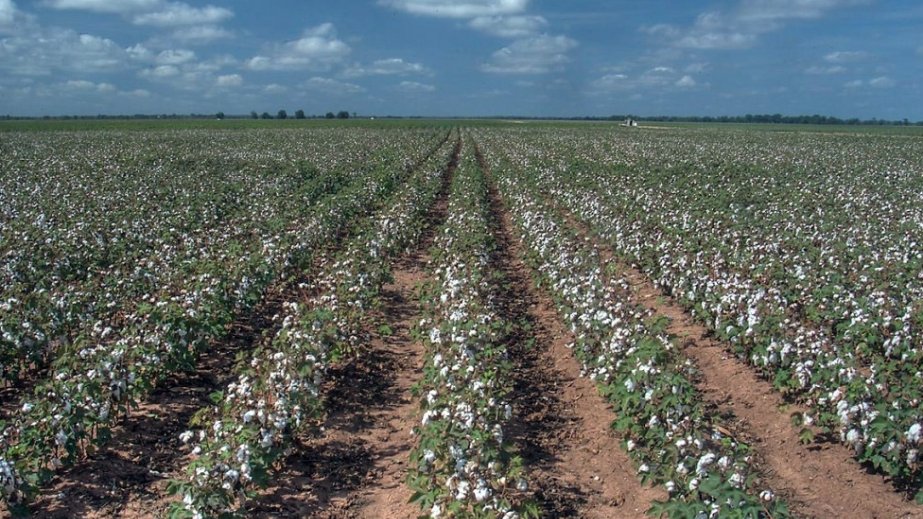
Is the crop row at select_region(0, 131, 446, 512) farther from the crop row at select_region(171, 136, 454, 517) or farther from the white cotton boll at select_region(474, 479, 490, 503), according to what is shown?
the white cotton boll at select_region(474, 479, 490, 503)

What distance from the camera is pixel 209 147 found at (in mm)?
39406

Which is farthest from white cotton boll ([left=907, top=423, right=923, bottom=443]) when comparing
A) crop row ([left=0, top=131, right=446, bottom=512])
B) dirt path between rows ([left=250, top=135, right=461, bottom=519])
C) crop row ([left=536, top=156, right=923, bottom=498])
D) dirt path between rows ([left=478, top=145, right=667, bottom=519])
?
crop row ([left=0, top=131, right=446, bottom=512])

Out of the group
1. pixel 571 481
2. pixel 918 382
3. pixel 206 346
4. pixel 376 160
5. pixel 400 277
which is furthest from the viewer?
pixel 376 160

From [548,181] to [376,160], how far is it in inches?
397

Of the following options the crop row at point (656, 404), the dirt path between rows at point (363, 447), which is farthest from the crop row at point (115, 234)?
the crop row at point (656, 404)

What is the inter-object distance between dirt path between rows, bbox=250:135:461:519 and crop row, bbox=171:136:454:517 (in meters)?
0.19

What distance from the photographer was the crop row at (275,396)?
14.9 ft

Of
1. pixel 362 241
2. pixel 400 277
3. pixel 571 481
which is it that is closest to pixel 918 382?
pixel 571 481

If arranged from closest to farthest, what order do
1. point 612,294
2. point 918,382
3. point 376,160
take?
point 918,382 → point 612,294 → point 376,160

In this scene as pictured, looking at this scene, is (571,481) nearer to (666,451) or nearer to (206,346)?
(666,451)

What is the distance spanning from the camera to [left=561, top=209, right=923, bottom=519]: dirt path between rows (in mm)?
5066

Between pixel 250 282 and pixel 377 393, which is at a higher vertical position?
pixel 250 282

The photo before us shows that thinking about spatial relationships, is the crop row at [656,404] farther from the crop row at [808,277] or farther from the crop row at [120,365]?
the crop row at [120,365]

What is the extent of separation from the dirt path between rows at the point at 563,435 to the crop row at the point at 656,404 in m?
0.20
